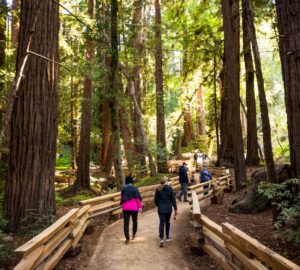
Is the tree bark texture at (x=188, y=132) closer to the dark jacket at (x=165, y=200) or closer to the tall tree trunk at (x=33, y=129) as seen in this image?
the dark jacket at (x=165, y=200)

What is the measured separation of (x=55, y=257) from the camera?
6.68 metres

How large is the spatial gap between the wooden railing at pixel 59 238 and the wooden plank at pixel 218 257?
3.06 metres

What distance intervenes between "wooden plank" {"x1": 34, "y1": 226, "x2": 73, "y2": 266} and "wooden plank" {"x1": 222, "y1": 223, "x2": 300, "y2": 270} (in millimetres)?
3146

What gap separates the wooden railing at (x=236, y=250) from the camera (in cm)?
437

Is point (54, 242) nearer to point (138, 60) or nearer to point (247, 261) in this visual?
point (247, 261)

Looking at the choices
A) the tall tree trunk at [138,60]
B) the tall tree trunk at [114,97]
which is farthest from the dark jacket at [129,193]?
the tall tree trunk at [138,60]

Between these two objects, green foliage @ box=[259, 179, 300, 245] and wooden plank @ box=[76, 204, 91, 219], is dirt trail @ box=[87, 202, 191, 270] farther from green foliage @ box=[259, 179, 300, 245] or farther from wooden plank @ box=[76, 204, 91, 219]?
green foliage @ box=[259, 179, 300, 245]

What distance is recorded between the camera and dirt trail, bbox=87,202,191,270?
760cm

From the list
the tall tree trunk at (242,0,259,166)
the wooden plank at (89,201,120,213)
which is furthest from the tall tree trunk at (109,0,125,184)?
the tall tree trunk at (242,0,259,166)

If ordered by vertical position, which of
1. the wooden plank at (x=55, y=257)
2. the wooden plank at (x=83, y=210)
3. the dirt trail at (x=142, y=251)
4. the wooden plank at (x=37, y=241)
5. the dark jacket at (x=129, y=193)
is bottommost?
the dirt trail at (x=142, y=251)

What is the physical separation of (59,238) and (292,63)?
610 centimetres

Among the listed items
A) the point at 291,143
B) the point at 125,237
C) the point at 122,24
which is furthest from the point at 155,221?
the point at 122,24

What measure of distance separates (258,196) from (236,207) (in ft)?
2.76

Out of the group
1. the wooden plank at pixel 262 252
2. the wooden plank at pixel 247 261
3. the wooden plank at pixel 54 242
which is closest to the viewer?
the wooden plank at pixel 262 252
